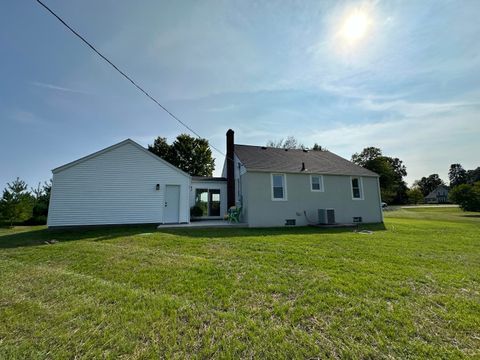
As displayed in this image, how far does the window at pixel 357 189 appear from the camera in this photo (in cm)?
1370

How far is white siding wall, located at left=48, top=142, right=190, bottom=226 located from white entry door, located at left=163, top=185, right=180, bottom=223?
22 cm

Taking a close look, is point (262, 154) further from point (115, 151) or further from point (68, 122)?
point (68, 122)

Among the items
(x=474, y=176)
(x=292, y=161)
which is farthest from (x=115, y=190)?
(x=474, y=176)

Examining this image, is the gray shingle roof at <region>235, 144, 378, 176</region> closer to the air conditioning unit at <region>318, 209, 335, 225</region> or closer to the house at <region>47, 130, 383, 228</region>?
the house at <region>47, 130, 383, 228</region>

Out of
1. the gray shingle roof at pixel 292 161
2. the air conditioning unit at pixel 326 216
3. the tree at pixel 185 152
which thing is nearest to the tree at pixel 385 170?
the gray shingle roof at pixel 292 161

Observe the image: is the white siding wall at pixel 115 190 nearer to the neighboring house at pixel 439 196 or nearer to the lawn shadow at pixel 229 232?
the lawn shadow at pixel 229 232

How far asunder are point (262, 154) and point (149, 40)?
9.35 metres

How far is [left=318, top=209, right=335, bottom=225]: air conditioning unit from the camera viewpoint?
11.8 m

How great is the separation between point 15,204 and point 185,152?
19.8 meters

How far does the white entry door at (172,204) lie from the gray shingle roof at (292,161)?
178 inches

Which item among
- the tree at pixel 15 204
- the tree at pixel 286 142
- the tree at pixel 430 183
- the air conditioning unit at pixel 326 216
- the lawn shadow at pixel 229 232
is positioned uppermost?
the tree at pixel 286 142

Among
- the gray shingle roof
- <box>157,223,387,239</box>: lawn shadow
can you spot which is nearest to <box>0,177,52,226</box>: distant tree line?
<box>157,223,387,239</box>: lawn shadow

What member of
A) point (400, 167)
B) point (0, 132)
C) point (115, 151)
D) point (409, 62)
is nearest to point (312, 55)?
point (409, 62)

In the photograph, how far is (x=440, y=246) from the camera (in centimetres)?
679
